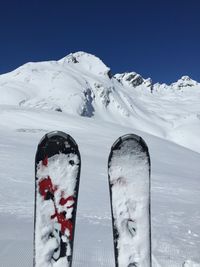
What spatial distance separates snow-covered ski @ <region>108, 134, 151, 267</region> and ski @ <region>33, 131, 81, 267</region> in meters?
0.37

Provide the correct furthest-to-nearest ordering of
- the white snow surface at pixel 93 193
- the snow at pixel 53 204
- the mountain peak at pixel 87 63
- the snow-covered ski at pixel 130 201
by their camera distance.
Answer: the mountain peak at pixel 87 63 → the white snow surface at pixel 93 193 → the snow-covered ski at pixel 130 201 → the snow at pixel 53 204

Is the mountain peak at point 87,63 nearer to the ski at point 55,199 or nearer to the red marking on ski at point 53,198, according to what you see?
the ski at point 55,199

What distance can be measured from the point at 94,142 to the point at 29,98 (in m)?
63.2

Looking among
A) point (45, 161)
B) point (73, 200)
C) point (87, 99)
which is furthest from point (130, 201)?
point (87, 99)

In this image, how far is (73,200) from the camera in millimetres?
3199

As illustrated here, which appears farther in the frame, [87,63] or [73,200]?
[87,63]

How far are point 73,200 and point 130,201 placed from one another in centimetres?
52

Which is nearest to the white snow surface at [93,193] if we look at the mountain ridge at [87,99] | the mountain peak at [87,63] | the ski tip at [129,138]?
the ski tip at [129,138]

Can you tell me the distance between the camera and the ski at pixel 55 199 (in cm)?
303

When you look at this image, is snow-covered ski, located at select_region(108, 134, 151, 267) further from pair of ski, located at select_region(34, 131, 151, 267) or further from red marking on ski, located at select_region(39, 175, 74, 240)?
red marking on ski, located at select_region(39, 175, 74, 240)

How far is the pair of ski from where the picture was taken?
3068mm

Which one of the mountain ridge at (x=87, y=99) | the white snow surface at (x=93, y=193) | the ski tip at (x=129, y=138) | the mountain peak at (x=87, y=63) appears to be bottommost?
the white snow surface at (x=93, y=193)

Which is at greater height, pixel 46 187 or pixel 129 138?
pixel 129 138

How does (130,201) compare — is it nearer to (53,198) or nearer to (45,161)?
(53,198)
